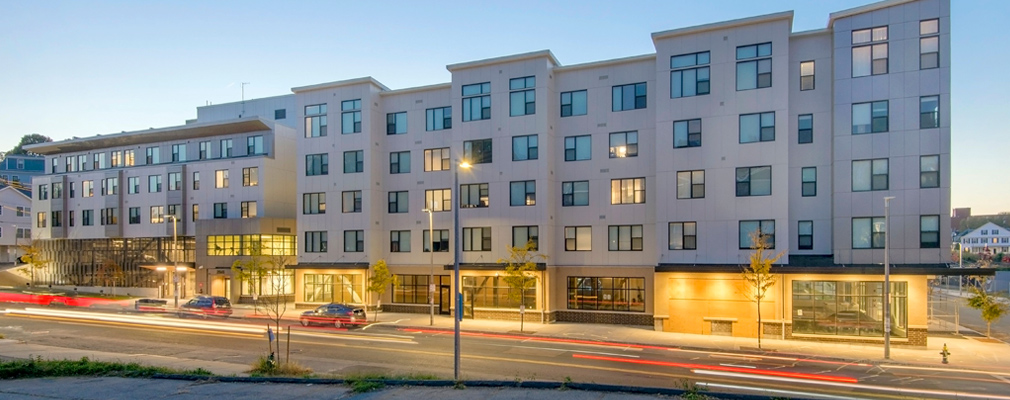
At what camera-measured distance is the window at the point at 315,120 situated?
139 ft

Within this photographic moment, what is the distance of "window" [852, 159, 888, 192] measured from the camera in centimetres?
2900

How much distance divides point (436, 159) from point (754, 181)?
2061 centimetres

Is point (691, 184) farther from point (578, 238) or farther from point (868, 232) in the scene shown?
point (868, 232)

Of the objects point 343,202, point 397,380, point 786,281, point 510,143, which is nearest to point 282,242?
point 343,202

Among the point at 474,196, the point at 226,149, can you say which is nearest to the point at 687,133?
the point at 474,196

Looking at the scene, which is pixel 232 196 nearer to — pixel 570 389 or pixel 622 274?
pixel 622 274

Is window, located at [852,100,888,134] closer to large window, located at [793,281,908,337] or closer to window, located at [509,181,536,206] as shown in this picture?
large window, located at [793,281,908,337]

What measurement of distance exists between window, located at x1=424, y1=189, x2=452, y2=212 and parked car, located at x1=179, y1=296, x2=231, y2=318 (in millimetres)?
15626

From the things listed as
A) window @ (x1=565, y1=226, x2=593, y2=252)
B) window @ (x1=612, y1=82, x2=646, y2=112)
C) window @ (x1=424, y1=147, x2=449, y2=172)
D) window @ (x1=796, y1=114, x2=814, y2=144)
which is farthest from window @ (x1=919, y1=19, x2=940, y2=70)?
window @ (x1=424, y1=147, x2=449, y2=172)

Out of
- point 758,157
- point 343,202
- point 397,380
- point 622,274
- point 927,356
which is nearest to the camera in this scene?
point 397,380

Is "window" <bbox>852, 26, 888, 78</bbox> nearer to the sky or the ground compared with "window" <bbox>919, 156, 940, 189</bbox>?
nearer to the sky

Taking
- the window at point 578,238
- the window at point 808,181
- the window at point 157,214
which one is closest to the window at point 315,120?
the window at point 157,214

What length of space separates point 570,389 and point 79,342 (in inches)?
1066

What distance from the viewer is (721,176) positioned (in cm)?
3148
